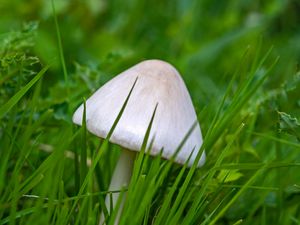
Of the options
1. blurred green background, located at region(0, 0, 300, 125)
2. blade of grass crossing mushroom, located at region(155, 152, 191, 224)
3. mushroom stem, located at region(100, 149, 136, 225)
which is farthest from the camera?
blurred green background, located at region(0, 0, 300, 125)

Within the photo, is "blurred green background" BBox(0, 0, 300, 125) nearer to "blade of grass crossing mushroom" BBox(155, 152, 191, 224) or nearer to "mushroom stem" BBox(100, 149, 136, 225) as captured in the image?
"mushroom stem" BBox(100, 149, 136, 225)

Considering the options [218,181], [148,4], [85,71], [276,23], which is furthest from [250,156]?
[276,23]

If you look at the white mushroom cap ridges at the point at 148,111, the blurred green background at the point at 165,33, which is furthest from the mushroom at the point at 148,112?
the blurred green background at the point at 165,33

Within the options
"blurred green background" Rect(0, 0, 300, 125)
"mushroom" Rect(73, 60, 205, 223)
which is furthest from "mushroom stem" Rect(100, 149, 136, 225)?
"blurred green background" Rect(0, 0, 300, 125)

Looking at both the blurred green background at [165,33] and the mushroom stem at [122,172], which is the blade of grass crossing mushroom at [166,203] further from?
the blurred green background at [165,33]

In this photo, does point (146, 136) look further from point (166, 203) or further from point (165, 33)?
point (165, 33)

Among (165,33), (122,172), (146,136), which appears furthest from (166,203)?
(165,33)

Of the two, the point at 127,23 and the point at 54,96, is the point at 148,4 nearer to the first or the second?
the point at 127,23
